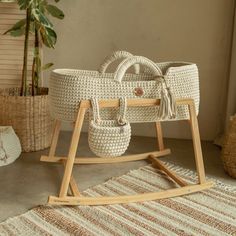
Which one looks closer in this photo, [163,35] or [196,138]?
[196,138]

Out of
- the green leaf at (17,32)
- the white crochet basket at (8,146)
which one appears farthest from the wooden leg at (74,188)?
the green leaf at (17,32)

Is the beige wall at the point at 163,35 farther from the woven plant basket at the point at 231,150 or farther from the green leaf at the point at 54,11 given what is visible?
the woven plant basket at the point at 231,150

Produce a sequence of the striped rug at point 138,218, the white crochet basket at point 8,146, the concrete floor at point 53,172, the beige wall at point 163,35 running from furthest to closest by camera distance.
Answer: the beige wall at point 163,35
the white crochet basket at point 8,146
the concrete floor at point 53,172
the striped rug at point 138,218

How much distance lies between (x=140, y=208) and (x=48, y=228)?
360 millimetres

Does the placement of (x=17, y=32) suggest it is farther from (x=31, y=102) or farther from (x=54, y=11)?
(x=31, y=102)

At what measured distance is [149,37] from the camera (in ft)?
7.10

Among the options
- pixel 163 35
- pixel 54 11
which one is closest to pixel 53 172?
pixel 54 11

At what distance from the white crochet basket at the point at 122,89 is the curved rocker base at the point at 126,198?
0.30 m

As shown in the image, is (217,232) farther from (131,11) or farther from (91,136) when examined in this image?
(131,11)

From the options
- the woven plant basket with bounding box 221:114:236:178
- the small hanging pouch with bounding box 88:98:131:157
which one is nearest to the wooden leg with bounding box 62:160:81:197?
the small hanging pouch with bounding box 88:98:131:157

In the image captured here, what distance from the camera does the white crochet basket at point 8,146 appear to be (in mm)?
1758

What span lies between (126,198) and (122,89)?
0.43 metres

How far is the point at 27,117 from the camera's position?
192 cm

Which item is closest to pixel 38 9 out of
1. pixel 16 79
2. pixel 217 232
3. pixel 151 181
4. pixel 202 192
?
pixel 16 79
